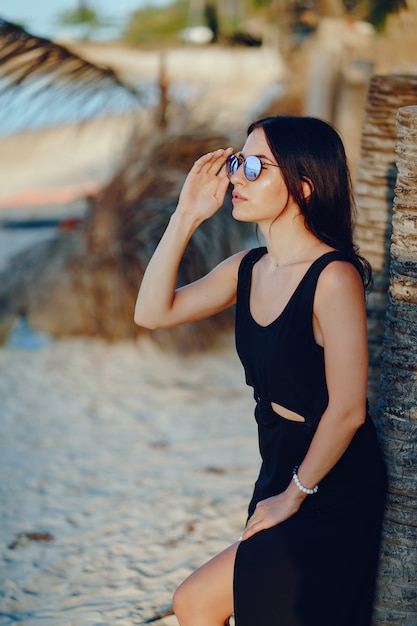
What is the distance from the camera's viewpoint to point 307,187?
2352mm

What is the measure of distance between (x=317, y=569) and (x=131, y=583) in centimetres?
163

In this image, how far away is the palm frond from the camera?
501cm

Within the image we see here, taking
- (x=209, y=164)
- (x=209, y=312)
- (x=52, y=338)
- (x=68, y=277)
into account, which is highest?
(x=209, y=164)

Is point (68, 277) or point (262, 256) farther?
point (68, 277)

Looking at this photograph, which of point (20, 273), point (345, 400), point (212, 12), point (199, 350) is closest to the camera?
point (345, 400)

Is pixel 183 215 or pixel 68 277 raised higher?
pixel 183 215

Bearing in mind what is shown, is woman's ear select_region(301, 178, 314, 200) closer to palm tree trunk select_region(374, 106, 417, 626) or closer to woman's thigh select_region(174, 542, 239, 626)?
palm tree trunk select_region(374, 106, 417, 626)

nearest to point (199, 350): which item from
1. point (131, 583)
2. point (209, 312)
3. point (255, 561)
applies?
point (131, 583)

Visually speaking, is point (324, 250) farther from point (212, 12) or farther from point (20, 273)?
point (212, 12)

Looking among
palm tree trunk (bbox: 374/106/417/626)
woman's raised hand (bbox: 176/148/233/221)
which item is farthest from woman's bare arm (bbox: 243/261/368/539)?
woman's raised hand (bbox: 176/148/233/221)

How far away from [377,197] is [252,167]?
1.23 meters

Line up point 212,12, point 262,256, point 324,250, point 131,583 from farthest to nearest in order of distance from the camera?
point 212,12 < point 131,583 < point 262,256 < point 324,250

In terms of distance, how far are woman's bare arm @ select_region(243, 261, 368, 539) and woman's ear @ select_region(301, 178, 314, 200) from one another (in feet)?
0.81

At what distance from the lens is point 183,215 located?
8.70 feet
